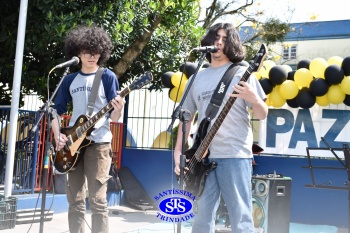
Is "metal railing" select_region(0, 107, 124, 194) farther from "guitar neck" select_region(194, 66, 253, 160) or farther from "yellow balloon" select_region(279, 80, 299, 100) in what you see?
"guitar neck" select_region(194, 66, 253, 160)

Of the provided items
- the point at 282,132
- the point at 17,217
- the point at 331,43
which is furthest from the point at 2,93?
the point at 331,43

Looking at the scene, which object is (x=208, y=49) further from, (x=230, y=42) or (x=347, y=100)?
(x=347, y=100)

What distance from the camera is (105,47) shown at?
4.04 meters

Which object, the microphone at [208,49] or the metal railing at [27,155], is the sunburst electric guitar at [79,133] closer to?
the microphone at [208,49]

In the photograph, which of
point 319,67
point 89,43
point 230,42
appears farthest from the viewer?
point 319,67

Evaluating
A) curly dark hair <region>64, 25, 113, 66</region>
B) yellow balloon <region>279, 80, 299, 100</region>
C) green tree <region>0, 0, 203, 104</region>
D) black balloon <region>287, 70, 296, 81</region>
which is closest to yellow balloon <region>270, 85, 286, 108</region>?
yellow balloon <region>279, 80, 299, 100</region>

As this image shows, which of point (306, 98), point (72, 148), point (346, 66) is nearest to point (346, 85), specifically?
point (346, 66)

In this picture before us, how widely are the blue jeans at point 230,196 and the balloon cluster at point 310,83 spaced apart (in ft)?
13.5

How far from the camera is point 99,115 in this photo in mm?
3672

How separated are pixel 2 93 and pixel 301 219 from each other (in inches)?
237

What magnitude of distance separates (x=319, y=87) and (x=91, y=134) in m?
4.57

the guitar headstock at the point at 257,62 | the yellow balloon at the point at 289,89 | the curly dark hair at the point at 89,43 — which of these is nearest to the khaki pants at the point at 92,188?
the curly dark hair at the point at 89,43

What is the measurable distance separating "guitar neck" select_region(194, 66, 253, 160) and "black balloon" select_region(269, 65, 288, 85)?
481 cm

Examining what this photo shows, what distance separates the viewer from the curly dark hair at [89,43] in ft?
12.8
